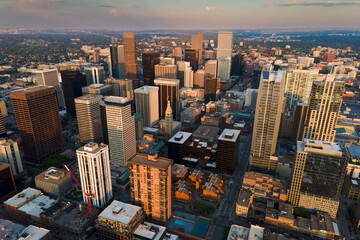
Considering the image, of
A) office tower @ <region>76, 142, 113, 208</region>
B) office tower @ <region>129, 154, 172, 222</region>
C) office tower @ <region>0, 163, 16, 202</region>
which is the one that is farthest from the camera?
office tower @ <region>0, 163, 16, 202</region>

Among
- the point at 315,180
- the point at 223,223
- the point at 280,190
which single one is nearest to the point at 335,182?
the point at 315,180

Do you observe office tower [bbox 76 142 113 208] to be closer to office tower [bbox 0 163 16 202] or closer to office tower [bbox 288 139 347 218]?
office tower [bbox 0 163 16 202]

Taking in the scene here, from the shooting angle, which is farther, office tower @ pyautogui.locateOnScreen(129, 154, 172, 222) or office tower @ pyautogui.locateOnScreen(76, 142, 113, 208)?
office tower @ pyautogui.locateOnScreen(76, 142, 113, 208)

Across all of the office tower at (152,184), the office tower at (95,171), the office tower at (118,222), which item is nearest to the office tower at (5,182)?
the office tower at (95,171)

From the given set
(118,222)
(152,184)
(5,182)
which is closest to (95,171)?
(118,222)

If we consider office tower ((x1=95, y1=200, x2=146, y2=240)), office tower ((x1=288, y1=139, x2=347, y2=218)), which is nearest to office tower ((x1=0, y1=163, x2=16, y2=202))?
office tower ((x1=95, y1=200, x2=146, y2=240))

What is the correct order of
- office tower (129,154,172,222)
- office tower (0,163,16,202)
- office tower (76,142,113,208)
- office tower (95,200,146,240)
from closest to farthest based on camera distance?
1. office tower (95,200,146,240)
2. office tower (129,154,172,222)
3. office tower (76,142,113,208)
4. office tower (0,163,16,202)

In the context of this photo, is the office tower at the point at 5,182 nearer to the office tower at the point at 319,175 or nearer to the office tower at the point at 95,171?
the office tower at the point at 95,171
